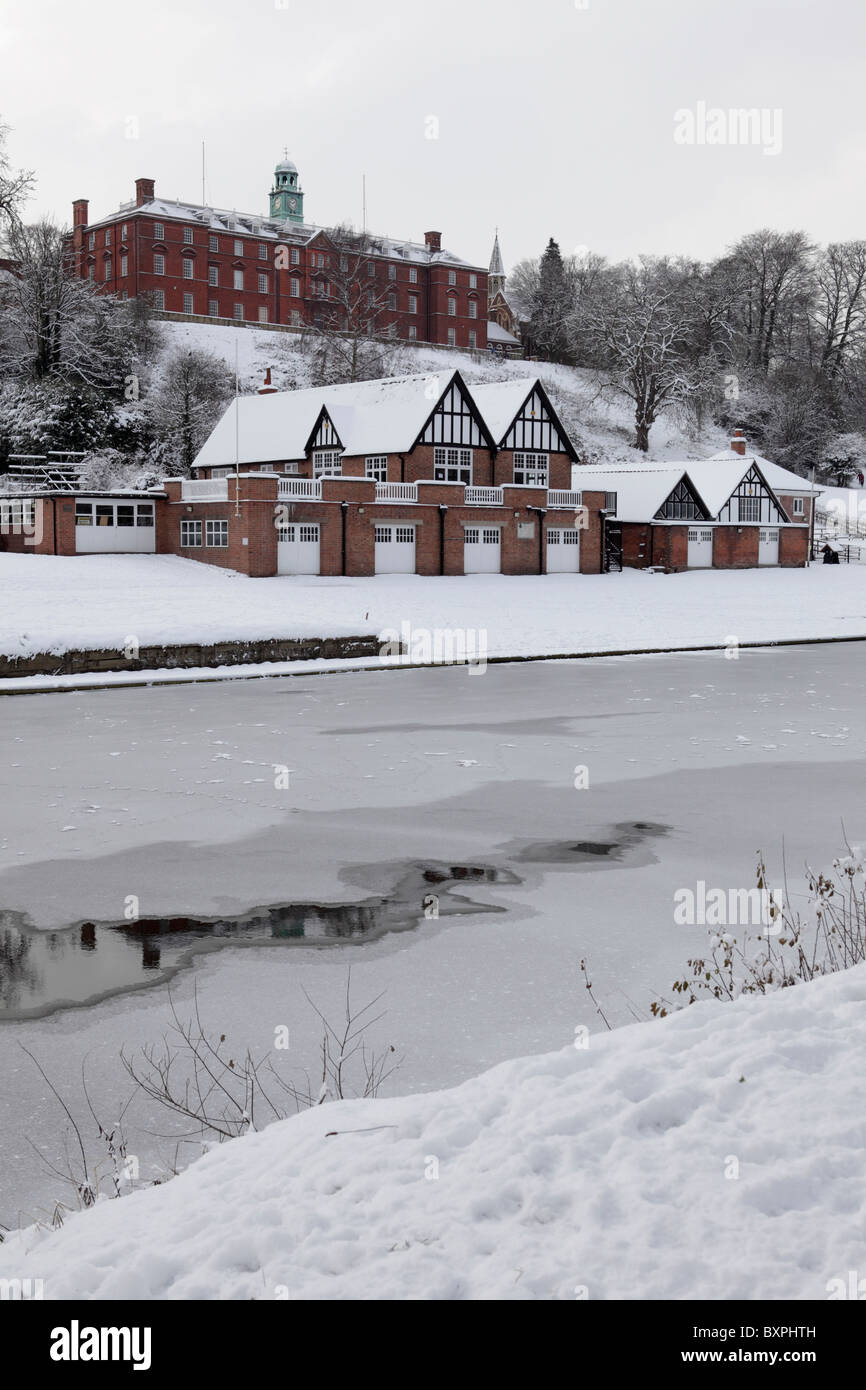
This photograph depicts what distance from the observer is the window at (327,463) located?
57.6m

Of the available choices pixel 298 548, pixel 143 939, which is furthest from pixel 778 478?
pixel 143 939

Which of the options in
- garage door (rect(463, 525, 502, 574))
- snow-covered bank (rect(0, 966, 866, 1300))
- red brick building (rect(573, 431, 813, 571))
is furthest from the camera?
red brick building (rect(573, 431, 813, 571))

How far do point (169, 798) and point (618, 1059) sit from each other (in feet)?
27.4

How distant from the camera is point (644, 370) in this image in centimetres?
8712

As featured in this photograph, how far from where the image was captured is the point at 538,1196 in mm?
4039

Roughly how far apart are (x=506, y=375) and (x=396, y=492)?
1969 inches

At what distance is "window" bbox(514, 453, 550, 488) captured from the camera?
59375 millimetres

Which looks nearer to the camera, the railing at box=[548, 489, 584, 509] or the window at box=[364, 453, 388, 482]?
the window at box=[364, 453, 388, 482]

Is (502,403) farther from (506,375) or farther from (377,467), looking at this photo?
(506,375)

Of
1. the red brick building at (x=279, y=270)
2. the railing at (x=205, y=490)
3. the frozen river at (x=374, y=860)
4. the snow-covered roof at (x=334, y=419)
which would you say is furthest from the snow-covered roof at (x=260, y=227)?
the frozen river at (x=374, y=860)

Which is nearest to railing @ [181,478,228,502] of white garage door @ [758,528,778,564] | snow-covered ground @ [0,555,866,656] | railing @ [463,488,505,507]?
snow-covered ground @ [0,555,866,656]

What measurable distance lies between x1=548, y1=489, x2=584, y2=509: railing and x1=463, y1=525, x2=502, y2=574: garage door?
3763 millimetres

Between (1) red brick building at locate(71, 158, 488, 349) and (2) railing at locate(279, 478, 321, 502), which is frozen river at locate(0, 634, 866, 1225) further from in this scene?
(1) red brick building at locate(71, 158, 488, 349)

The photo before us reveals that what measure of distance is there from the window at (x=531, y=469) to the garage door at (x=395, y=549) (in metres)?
9.61
